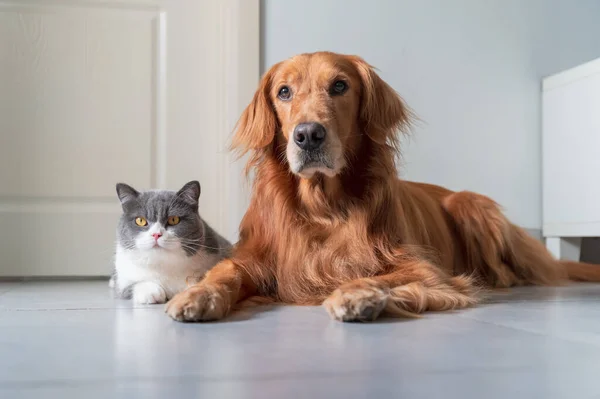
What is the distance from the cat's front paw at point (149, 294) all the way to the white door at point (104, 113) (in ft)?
3.41

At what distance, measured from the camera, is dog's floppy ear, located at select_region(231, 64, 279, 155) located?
1.94 meters

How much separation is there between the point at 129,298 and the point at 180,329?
2.47 feet

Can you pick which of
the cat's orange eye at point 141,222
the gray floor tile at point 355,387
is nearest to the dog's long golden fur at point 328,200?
the cat's orange eye at point 141,222

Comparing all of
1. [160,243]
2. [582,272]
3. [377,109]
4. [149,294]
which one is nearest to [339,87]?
[377,109]

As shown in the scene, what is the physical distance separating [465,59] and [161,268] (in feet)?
6.50

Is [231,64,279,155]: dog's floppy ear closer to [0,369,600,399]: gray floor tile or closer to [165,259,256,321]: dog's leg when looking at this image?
[165,259,256,321]: dog's leg

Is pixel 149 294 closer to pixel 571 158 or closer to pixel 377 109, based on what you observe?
pixel 377 109

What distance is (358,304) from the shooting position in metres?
1.41

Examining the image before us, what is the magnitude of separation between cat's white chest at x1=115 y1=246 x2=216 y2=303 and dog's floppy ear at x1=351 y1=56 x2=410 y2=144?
70 cm

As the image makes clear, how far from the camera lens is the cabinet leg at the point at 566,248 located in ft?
10.3

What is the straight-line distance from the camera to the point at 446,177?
316 cm

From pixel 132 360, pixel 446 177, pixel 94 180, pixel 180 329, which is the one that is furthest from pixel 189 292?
pixel 446 177

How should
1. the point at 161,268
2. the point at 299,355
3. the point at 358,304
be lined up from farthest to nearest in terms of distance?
1. the point at 161,268
2. the point at 358,304
3. the point at 299,355

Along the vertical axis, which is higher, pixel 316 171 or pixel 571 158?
pixel 571 158
